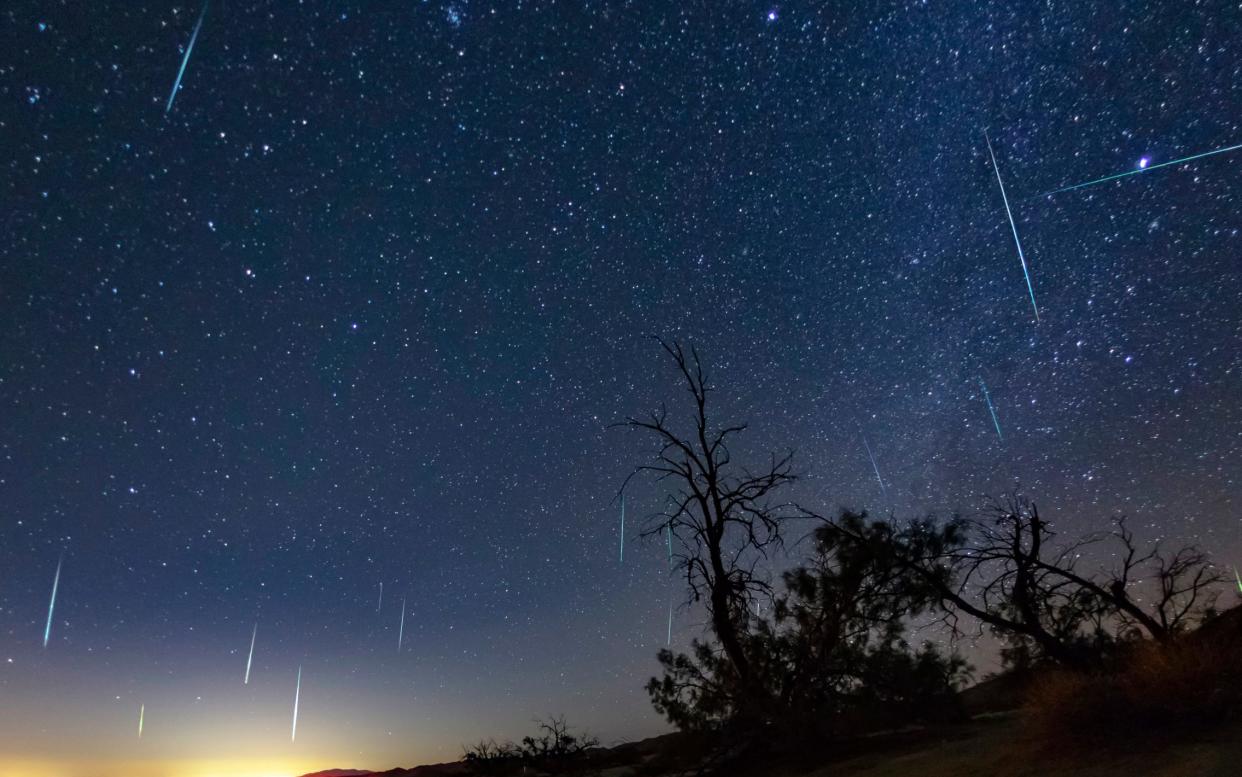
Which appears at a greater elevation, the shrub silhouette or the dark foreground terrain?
the shrub silhouette

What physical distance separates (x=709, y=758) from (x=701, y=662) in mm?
4143

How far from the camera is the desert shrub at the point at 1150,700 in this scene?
777cm

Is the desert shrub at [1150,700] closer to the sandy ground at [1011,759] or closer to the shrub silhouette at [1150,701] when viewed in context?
the shrub silhouette at [1150,701]

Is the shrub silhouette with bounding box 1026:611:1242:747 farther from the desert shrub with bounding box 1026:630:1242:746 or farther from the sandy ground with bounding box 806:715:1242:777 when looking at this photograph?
the sandy ground with bounding box 806:715:1242:777

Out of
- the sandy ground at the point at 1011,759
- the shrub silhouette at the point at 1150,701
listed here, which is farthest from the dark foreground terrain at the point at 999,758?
the shrub silhouette at the point at 1150,701

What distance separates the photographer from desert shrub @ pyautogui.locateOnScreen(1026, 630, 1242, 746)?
25.5 feet

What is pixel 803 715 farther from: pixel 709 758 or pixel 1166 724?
pixel 1166 724

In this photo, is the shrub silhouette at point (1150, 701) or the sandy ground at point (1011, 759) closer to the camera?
the sandy ground at point (1011, 759)

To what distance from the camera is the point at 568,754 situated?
17234 millimetres

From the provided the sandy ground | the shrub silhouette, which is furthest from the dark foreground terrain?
the shrub silhouette

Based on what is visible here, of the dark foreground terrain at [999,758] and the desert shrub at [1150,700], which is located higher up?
the desert shrub at [1150,700]

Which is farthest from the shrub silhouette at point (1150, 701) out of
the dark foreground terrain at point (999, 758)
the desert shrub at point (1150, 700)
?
the dark foreground terrain at point (999, 758)

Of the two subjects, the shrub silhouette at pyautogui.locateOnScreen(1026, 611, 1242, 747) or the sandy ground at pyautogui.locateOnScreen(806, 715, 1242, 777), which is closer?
the sandy ground at pyautogui.locateOnScreen(806, 715, 1242, 777)

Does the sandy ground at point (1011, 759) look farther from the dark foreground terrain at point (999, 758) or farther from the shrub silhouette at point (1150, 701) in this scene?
the shrub silhouette at point (1150, 701)
